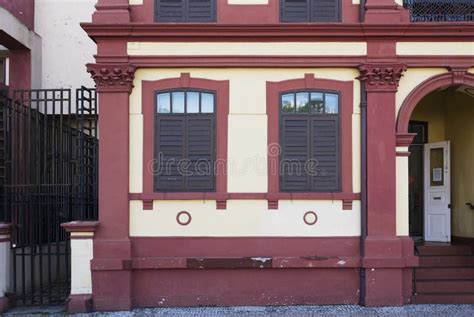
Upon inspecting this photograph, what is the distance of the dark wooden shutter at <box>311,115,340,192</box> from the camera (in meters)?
9.65

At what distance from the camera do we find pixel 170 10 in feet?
32.2

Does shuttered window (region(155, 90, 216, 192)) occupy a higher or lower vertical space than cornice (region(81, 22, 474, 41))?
lower

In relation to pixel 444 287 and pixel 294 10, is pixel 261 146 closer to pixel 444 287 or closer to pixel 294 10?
pixel 294 10

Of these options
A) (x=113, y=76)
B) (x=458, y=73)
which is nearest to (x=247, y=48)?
(x=113, y=76)

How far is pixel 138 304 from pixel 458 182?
6.62 m

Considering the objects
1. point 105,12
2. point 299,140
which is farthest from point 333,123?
point 105,12

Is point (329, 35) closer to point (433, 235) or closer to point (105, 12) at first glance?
point (105, 12)

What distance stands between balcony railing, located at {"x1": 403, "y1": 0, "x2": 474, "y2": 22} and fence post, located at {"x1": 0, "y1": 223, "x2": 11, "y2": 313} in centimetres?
775

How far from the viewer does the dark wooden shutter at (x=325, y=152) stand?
9648 millimetres

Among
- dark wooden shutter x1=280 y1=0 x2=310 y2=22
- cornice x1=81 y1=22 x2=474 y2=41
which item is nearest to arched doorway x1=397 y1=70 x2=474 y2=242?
cornice x1=81 y1=22 x2=474 y2=41

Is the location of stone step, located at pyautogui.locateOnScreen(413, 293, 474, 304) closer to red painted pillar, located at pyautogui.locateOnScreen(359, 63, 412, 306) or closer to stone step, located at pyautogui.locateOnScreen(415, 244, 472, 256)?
red painted pillar, located at pyautogui.locateOnScreen(359, 63, 412, 306)

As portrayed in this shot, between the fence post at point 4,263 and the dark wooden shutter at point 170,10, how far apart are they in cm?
436

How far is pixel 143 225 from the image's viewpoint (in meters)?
9.57

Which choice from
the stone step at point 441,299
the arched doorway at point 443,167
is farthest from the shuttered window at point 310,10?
the stone step at point 441,299
